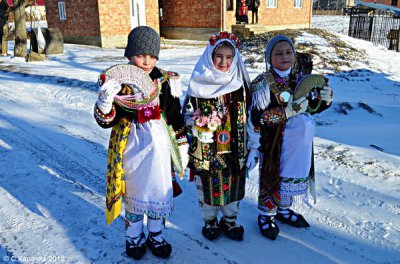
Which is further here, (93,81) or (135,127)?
(93,81)

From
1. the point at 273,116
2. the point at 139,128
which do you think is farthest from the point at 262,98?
the point at 139,128

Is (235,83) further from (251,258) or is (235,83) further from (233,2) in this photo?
(233,2)

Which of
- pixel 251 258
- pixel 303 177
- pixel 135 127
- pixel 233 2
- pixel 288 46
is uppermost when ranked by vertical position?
pixel 233 2

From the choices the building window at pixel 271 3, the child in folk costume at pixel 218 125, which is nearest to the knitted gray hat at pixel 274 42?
the child in folk costume at pixel 218 125

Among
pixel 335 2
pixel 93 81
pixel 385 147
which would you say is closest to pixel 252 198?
pixel 385 147

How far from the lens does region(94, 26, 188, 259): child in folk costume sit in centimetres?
221

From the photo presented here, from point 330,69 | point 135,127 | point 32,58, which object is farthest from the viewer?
point 32,58

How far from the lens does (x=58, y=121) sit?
18.2 ft

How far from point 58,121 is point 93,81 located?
250cm

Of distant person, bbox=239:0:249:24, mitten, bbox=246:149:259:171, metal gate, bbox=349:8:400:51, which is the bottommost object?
mitten, bbox=246:149:259:171

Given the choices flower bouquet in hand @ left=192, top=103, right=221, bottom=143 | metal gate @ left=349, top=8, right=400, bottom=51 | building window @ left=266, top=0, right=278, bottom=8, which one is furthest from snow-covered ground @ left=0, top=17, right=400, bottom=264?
building window @ left=266, top=0, right=278, bottom=8

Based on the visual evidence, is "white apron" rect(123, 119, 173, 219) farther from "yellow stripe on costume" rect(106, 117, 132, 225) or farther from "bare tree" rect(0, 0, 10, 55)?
"bare tree" rect(0, 0, 10, 55)

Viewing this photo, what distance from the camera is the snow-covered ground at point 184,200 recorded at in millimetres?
2643

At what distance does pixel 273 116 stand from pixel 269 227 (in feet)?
3.12
